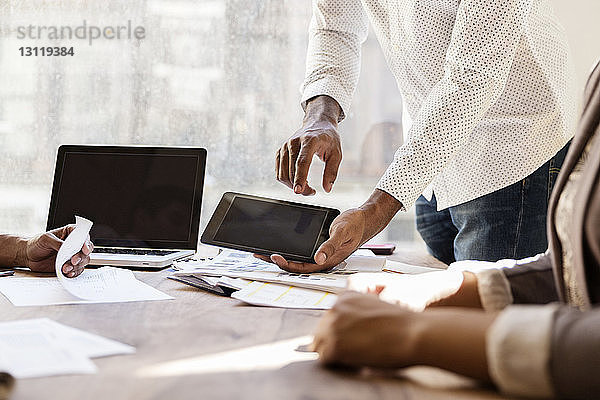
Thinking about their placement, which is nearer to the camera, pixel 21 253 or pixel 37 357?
pixel 37 357

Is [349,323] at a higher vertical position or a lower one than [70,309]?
higher

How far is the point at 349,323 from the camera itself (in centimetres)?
65

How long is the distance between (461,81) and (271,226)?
51cm

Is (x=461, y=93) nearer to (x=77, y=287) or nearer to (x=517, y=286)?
(x=517, y=286)

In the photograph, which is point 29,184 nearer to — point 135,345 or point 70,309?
point 70,309

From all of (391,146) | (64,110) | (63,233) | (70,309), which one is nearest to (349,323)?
(70,309)

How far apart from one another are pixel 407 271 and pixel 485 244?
0.26 m

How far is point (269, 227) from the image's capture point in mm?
1476

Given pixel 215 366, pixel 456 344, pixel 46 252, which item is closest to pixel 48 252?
pixel 46 252

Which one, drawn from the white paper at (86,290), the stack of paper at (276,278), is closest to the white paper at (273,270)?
the stack of paper at (276,278)

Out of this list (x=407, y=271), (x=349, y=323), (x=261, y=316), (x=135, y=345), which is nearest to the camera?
(x=349, y=323)

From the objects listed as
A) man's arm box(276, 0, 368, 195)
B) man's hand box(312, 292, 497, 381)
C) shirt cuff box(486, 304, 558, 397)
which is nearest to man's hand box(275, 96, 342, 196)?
man's arm box(276, 0, 368, 195)

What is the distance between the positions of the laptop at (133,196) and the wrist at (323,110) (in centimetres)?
30

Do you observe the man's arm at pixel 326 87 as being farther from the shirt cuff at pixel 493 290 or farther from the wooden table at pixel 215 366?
the shirt cuff at pixel 493 290
